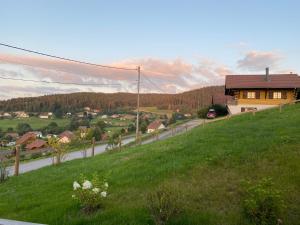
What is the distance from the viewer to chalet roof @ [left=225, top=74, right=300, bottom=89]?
4907 centimetres

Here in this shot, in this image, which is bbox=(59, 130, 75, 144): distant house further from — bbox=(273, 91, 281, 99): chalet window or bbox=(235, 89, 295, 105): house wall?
bbox=(273, 91, 281, 99): chalet window

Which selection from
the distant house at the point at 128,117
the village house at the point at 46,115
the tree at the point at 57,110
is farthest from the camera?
the distant house at the point at 128,117

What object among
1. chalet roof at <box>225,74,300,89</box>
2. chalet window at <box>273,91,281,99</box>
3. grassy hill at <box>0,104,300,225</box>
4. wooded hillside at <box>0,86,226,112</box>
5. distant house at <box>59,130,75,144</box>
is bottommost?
distant house at <box>59,130,75,144</box>

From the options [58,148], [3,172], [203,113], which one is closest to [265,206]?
[3,172]

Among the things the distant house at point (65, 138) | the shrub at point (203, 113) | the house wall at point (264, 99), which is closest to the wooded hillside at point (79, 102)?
the shrub at point (203, 113)

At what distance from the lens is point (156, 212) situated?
630 centimetres

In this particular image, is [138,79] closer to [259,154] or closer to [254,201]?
[259,154]

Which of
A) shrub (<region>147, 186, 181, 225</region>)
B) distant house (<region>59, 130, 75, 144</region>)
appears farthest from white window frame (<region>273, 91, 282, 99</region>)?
shrub (<region>147, 186, 181, 225</region>)

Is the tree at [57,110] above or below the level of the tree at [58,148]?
above

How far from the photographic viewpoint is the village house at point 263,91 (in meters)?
49.3

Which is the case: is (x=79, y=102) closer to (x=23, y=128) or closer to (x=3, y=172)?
(x=23, y=128)

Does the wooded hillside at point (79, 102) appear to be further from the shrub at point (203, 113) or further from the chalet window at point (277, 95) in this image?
the chalet window at point (277, 95)

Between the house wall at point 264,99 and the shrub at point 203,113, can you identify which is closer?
the house wall at point 264,99

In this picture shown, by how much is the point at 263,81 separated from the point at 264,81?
5.4 inches
